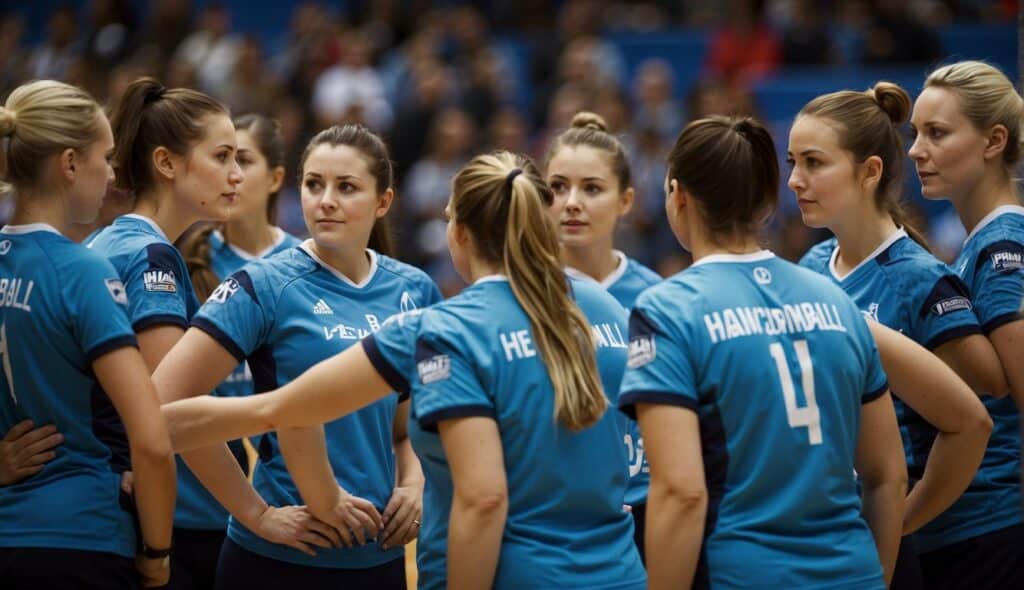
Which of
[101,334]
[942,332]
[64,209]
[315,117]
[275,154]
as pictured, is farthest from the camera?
[315,117]

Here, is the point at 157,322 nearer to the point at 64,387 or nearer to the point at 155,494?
the point at 64,387

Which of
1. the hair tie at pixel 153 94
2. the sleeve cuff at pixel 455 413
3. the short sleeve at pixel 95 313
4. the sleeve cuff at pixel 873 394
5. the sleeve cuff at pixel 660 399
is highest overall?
the hair tie at pixel 153 94

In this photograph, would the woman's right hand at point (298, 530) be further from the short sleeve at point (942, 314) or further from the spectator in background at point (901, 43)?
the spectator in background at point (901, 43)

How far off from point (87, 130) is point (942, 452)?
8.25 feet

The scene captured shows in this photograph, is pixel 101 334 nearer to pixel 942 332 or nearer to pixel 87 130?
pixel 87 130

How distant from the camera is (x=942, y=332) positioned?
393 cm

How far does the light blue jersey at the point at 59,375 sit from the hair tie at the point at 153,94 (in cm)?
91

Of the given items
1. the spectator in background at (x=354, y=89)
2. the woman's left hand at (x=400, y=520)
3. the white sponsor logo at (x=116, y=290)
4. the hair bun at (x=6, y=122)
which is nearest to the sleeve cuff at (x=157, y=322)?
the white sponsor logo at (x=116, y=290)

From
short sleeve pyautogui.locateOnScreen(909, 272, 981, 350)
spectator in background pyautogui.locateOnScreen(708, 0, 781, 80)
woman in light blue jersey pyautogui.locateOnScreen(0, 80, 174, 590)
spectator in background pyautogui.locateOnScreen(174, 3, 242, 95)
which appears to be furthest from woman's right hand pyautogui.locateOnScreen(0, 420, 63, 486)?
spectator in background pyautogui.locateOnScreen(708, 0, 781, 80)

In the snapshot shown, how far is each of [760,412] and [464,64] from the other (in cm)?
1082

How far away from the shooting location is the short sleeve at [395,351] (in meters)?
3.29

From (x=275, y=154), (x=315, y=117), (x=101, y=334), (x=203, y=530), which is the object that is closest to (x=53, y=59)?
(x=315, y=117)

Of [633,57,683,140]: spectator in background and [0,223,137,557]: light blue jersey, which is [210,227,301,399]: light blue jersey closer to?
[0,223,137,557]: light blue jersey

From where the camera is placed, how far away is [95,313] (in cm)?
342
